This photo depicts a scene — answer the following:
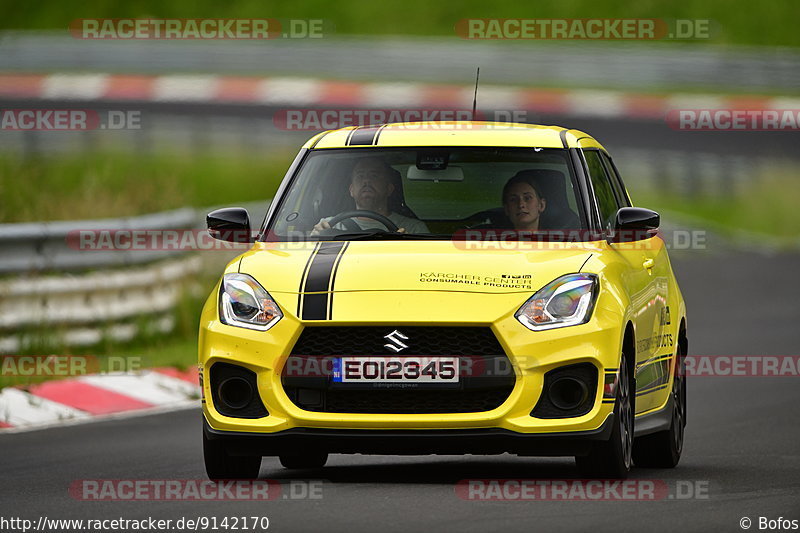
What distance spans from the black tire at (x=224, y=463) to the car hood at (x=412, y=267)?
0.84m

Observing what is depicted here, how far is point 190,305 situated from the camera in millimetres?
17062

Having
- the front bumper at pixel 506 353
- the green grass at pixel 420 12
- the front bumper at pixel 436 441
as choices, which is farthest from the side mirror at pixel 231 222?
the green grass at pixel 420 12

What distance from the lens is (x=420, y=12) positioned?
57.6 m

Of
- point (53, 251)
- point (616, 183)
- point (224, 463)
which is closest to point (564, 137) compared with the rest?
point (616, 183)

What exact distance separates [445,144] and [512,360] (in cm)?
178

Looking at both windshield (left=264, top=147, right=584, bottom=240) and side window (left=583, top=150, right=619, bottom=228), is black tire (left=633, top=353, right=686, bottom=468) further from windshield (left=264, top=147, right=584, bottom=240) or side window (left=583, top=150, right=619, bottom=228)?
windshield (left=264, top=147, right=584, bottom=240)

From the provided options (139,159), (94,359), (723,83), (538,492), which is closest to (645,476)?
(538,492)

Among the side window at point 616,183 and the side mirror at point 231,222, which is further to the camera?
the side window at point 616,183

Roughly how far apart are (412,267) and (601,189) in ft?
5.57

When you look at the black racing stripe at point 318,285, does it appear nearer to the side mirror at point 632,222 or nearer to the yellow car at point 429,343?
the yellow car at point 429,343

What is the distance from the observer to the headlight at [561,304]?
8.67 metres

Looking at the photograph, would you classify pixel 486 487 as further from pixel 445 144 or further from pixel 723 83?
pixel 723 83

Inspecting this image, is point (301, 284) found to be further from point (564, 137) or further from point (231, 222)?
point (564, 137)

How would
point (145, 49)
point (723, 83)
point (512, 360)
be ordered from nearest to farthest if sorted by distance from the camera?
point (512, 360), point (723, 83), point (145, 49)
